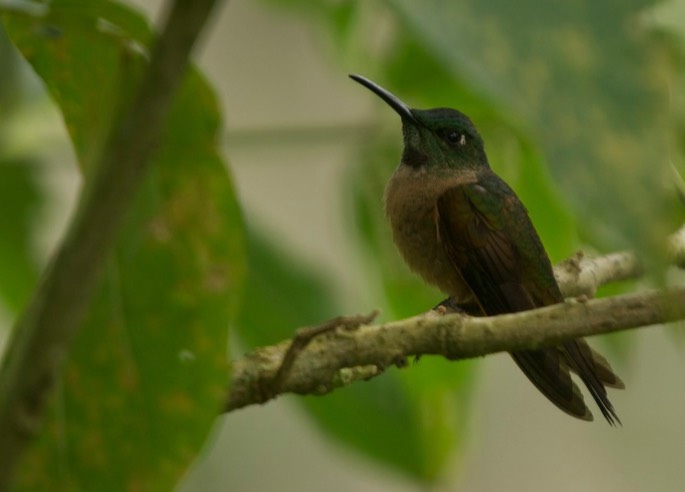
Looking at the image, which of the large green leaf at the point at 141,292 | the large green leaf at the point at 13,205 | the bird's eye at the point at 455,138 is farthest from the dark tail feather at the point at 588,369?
the bird's eye at the point at 455,138

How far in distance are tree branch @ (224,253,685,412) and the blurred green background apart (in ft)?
0.28

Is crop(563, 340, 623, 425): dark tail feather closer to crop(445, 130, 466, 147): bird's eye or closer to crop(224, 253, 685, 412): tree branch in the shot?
crop(224, 253, 685, 412): tree branch

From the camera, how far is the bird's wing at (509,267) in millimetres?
1685

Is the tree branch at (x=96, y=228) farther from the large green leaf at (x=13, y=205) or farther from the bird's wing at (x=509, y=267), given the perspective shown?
the large green leaf at (x=13, y=205)

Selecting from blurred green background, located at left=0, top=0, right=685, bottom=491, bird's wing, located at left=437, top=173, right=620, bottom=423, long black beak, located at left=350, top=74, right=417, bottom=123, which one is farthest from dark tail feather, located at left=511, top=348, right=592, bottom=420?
long black beak, located at left=350, top=74, right=417, bottom=123

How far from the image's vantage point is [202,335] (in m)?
1.17

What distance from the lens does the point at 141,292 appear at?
127 centimetres

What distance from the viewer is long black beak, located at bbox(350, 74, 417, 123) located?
2182 millimetres

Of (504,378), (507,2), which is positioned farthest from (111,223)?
(504,378)

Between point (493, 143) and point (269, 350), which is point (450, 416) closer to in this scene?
point (493, 143)

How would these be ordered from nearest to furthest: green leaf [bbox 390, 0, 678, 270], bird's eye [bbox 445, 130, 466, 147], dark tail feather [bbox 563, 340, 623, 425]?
green leaf [bbox 390, 0, 678, 270]
dark tail feather [bbox 563, 340, 623, 425]
bird's eye [bbox 445, 130, 466, 147]

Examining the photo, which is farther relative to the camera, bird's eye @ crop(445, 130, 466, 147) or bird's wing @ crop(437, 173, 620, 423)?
bird's eye @ crop(445, 130, 466, 147)

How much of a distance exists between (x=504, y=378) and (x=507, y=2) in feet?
→ 18.0

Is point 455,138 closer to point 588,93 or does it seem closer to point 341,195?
point 341,195
